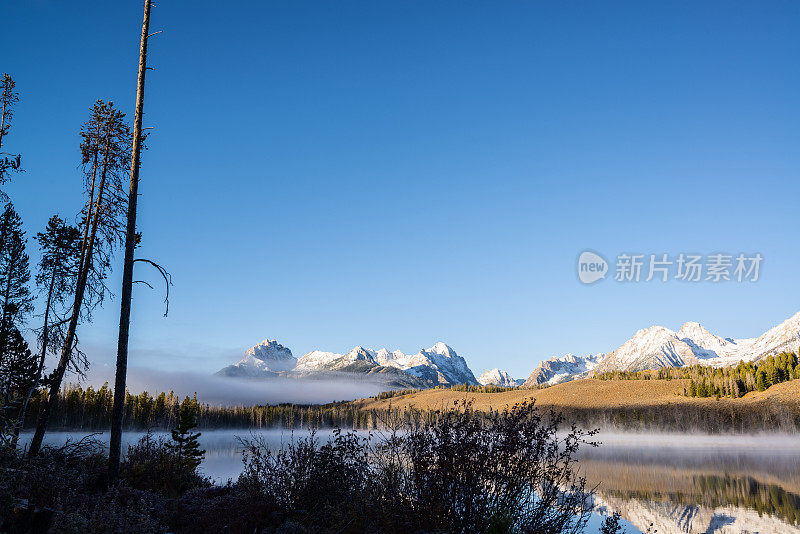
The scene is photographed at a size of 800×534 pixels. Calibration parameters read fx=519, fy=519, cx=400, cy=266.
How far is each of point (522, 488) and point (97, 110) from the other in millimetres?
19245

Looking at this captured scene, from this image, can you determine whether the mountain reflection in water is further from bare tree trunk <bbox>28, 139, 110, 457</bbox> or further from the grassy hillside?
the grassy hillside

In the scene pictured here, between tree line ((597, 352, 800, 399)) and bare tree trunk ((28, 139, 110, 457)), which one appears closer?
bare tree trunk ((28, 139, 110, 457))

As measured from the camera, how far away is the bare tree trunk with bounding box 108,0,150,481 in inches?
504

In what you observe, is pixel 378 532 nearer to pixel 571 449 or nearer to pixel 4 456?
pixel 571 449

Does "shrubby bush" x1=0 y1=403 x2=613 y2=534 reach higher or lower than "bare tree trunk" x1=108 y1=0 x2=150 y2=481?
lower

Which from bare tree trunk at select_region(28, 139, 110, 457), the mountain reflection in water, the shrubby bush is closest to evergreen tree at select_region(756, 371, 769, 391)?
the mountain reflection in water

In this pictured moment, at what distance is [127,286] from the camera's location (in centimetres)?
1375

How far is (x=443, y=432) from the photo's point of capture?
8078 millimetres

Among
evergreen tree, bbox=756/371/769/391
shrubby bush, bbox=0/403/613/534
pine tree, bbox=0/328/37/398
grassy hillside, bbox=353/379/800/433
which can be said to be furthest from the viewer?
evergreen tree, bbox=756/371/769/391

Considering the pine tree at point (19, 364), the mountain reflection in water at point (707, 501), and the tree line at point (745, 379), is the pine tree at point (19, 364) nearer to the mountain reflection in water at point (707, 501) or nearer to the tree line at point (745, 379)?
the mountain reflection in water at point (707, 501)

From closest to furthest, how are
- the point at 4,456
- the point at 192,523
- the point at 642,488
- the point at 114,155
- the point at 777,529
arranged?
the point at 4,456 < the point at 192,523 < the point at 777,529 < the point at 114,155 < the point at 642,488

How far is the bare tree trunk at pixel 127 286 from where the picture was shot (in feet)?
42.0

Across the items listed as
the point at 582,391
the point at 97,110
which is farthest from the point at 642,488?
the point at 582,391

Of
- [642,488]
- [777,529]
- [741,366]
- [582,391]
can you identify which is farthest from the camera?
[582,391]
